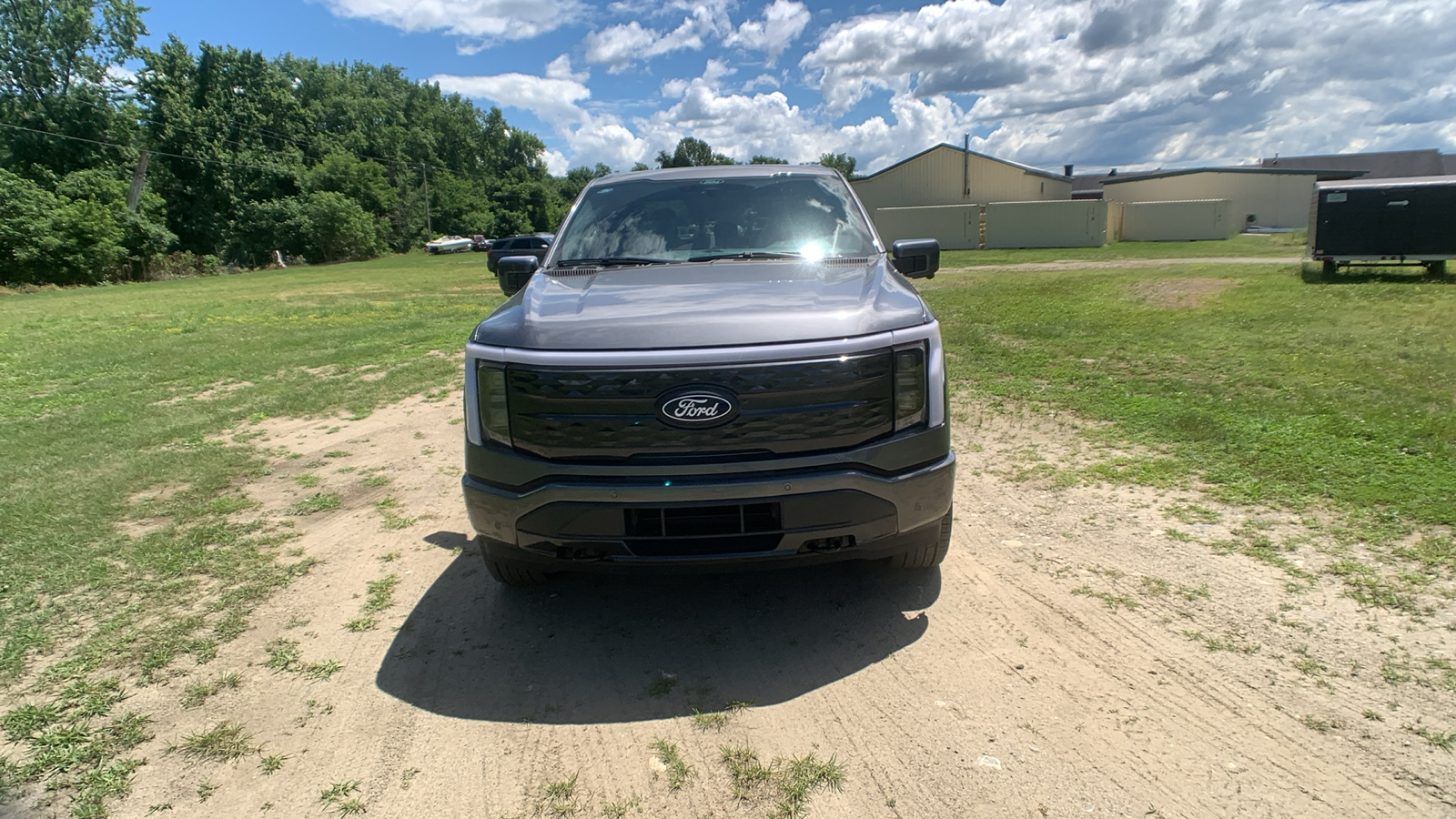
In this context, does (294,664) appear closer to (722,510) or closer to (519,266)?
(722,510)

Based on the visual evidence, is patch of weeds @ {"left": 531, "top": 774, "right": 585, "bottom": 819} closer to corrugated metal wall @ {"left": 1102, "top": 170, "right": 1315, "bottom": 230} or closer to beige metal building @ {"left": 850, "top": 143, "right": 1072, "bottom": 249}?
beige metal building @ {"left": 850, "top": 143, "right": 1072, "bottom": 249}

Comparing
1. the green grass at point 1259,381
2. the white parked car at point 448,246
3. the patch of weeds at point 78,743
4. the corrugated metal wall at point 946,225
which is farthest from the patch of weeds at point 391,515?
the white parked car at point 448,246

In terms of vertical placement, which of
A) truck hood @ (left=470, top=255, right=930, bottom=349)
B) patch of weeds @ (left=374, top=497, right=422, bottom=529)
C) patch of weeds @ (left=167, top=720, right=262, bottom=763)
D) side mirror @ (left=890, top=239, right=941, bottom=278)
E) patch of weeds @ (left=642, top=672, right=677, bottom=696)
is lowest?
patch of weeds @ (left=642, top=672, right=677, bottom=696)

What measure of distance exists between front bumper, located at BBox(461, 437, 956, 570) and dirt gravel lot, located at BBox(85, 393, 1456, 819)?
0.47m

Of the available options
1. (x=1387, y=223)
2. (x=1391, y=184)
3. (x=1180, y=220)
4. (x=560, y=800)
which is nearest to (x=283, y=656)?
(x=560, y=800)

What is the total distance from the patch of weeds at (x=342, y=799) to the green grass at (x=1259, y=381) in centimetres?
401

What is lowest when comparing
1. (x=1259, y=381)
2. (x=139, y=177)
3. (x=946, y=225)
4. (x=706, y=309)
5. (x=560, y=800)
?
(x=560, y=800)

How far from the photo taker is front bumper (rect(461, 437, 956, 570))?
2779 millimetres

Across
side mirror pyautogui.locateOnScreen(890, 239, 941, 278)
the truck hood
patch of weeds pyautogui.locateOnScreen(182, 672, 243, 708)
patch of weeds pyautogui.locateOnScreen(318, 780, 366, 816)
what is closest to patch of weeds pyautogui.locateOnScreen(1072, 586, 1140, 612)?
the truck hood

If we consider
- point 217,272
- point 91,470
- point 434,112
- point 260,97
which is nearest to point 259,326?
point 91,470

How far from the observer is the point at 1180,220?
3922 cm

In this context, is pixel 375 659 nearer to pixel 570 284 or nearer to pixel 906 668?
pixel 570 284

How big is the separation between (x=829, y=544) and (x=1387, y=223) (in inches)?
704

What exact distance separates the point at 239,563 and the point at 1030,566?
12.6 ft
